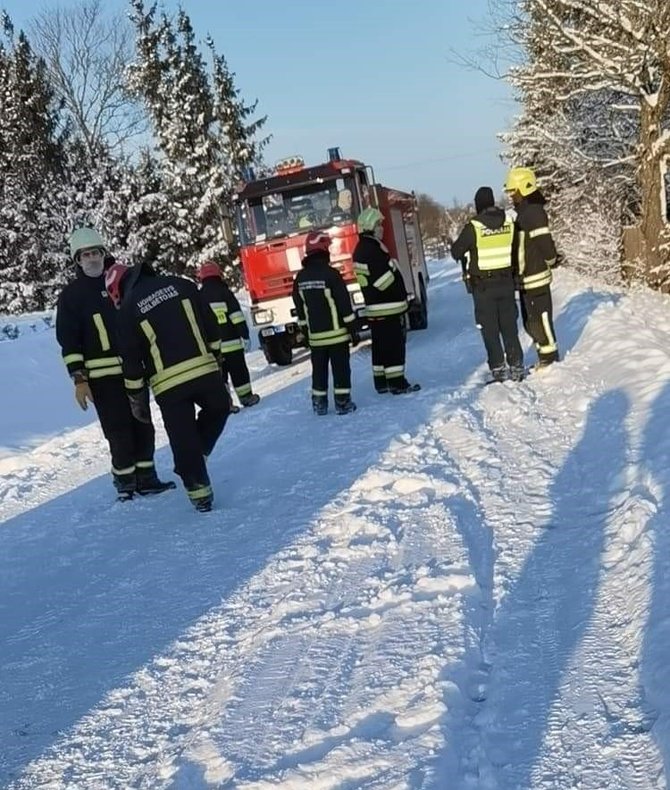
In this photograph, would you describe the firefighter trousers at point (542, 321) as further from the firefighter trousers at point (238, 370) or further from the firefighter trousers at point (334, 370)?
the firefighter trousers at point (238, 370)

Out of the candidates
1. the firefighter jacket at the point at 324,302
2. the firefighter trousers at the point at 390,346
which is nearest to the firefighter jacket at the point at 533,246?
the firefighter trousers at the point at 390,346

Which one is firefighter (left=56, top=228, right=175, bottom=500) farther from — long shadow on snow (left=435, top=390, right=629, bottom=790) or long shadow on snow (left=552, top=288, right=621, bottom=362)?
long shadow on snow (left=552, top=288, right=621, bottom=362)

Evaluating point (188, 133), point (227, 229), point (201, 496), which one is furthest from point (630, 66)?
point (188, 133)

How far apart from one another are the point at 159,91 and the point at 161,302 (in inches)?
1391

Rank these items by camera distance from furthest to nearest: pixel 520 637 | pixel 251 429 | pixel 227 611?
pixel 251 429 → pixel 227 611 → pixel 520 637

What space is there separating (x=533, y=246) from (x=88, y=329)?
4691 mm

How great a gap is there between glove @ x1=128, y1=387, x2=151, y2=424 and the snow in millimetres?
730

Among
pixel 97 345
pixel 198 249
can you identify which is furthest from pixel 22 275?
pixel 97 345

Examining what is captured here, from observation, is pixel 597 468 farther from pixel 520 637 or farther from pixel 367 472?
pixel 520 637

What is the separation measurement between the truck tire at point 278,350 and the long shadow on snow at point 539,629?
29.7 ft

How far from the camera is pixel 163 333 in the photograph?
577 centimetres

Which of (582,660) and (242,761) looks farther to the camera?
(582,660)

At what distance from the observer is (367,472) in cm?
609

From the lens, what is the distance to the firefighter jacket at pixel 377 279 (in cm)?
906
